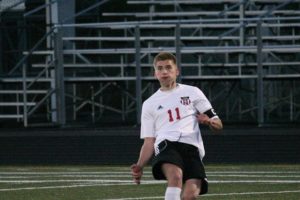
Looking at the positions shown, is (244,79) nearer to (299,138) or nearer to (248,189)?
(299,138)

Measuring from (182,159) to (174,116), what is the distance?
36 centimetres

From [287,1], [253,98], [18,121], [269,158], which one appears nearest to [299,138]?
[269,158]

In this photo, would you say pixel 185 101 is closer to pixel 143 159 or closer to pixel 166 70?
pixel 166 70

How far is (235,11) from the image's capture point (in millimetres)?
23453

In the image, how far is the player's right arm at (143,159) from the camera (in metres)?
9.30

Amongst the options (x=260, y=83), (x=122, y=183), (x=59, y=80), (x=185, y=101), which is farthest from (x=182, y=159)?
(x=59, y=80)

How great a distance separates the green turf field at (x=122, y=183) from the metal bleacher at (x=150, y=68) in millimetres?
2023

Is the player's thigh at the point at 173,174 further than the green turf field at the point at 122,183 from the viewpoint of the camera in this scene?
No

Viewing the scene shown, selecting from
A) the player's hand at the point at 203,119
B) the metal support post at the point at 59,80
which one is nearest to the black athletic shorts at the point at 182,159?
the player's hand at the point at 203,119

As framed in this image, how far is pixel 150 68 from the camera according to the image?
70.5 ft

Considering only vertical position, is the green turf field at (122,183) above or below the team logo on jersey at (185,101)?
below

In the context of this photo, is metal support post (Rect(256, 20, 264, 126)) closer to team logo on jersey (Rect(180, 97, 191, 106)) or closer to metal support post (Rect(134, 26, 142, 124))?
metal support post (Rect(134, 26, 142, 124))

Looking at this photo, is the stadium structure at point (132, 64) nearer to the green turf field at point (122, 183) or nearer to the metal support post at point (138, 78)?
the metal support post at point (138, 78)

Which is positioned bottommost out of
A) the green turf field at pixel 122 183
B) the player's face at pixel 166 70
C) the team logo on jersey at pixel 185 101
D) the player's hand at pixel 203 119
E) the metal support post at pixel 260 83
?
the green turf field at pixel 122 183
